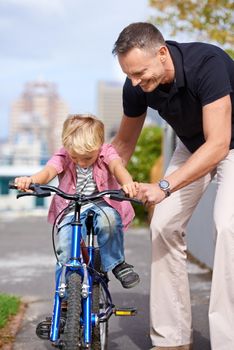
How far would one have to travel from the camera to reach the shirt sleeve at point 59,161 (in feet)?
13.7

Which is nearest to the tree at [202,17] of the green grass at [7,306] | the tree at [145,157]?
the tree at [145,157]

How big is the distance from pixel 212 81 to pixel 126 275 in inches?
48.4

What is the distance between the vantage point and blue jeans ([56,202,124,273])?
13.0 feet

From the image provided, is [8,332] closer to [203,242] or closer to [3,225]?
[203,242]

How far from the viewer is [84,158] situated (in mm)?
4055

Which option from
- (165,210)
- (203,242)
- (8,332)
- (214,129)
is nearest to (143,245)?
(203,242)

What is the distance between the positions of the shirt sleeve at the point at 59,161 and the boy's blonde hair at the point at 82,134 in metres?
0.21

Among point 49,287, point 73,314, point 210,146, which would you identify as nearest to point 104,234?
point 73,314

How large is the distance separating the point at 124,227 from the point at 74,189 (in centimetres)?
38

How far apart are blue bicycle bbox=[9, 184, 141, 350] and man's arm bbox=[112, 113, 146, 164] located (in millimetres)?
802

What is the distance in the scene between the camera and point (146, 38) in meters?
3.74

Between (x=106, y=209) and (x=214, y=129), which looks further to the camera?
(x=106, y=209)

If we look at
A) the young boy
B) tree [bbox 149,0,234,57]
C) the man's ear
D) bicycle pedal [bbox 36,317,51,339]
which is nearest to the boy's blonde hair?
the young boy

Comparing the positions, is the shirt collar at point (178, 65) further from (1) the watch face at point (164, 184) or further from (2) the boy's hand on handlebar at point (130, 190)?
(2) the boy's hand on handlebar at point (130, 190)
